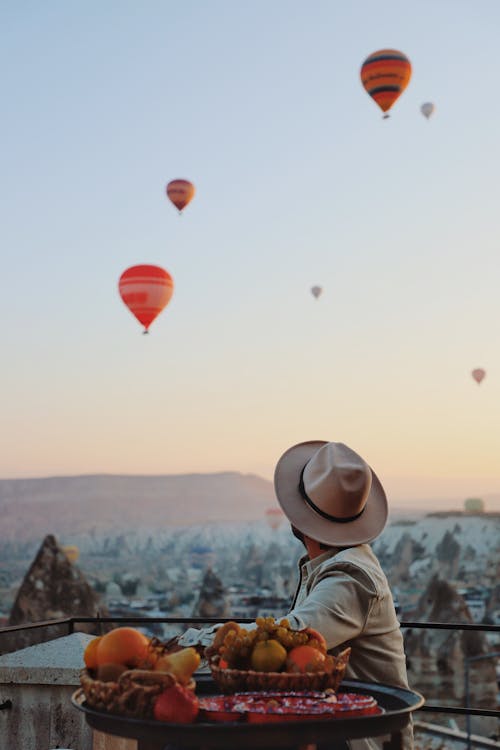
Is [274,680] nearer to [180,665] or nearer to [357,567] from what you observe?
[180,665]

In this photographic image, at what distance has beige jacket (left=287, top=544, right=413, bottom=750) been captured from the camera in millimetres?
2693

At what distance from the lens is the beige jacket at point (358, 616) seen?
2693mm

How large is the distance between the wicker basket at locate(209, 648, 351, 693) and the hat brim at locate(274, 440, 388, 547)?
29.3 inches

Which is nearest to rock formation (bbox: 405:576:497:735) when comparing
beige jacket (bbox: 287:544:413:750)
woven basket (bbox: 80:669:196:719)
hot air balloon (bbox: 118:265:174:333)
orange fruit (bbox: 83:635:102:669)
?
hot air balloon (bbox: 118:265:174:333)

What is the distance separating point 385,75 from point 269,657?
19.6m

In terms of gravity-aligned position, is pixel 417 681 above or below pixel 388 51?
below

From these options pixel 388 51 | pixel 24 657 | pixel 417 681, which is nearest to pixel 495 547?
pixel 417 681

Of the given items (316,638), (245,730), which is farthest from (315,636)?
(245,730)

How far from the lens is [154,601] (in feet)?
272

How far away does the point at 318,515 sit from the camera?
3.15 metres

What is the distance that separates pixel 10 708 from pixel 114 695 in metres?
1.90

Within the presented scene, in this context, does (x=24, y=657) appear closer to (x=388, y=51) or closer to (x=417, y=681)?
(x=388, y=51)

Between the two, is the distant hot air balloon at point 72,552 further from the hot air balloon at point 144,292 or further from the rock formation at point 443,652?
the hot air balloon at point 144,292

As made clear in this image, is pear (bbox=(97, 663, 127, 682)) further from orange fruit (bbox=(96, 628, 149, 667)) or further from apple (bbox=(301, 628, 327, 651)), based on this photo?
apple (bbox=(301, 628, 327, 651))
